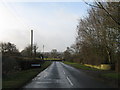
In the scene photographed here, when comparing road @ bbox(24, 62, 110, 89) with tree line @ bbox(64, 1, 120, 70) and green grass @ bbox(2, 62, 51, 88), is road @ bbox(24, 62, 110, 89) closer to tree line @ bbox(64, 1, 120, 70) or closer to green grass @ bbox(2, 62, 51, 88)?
green grass @ bbox(2, 62, 51, 88)

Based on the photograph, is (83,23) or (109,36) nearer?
(109,36)

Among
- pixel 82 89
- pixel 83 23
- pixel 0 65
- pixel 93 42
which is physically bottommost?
pixel 82 89

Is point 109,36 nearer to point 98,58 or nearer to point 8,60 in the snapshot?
point 98,58

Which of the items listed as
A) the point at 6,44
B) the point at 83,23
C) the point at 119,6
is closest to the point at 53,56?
the point at 6,44

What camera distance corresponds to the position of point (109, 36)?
36.8 m

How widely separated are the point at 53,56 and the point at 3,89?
18421cm

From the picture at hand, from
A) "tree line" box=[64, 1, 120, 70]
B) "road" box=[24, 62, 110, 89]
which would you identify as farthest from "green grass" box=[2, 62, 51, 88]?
"tree line" box=[64, 1, 120, 70]

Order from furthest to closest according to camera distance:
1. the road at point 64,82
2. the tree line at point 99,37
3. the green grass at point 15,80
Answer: the tree line at point 99,37
the road at point 64,82
the green grass at point 15,80

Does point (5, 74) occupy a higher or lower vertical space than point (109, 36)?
lower

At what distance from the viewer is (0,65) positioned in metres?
20.0

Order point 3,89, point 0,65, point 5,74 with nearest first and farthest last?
point 3,89, point 0,65, point 5,74

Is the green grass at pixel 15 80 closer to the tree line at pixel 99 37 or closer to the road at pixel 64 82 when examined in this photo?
the road at pixel 64 82

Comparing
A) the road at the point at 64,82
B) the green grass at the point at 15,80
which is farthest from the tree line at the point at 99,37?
the green grass at the point at 15,80

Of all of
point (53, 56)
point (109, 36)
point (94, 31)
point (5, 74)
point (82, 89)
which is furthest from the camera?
point (53, 56)
